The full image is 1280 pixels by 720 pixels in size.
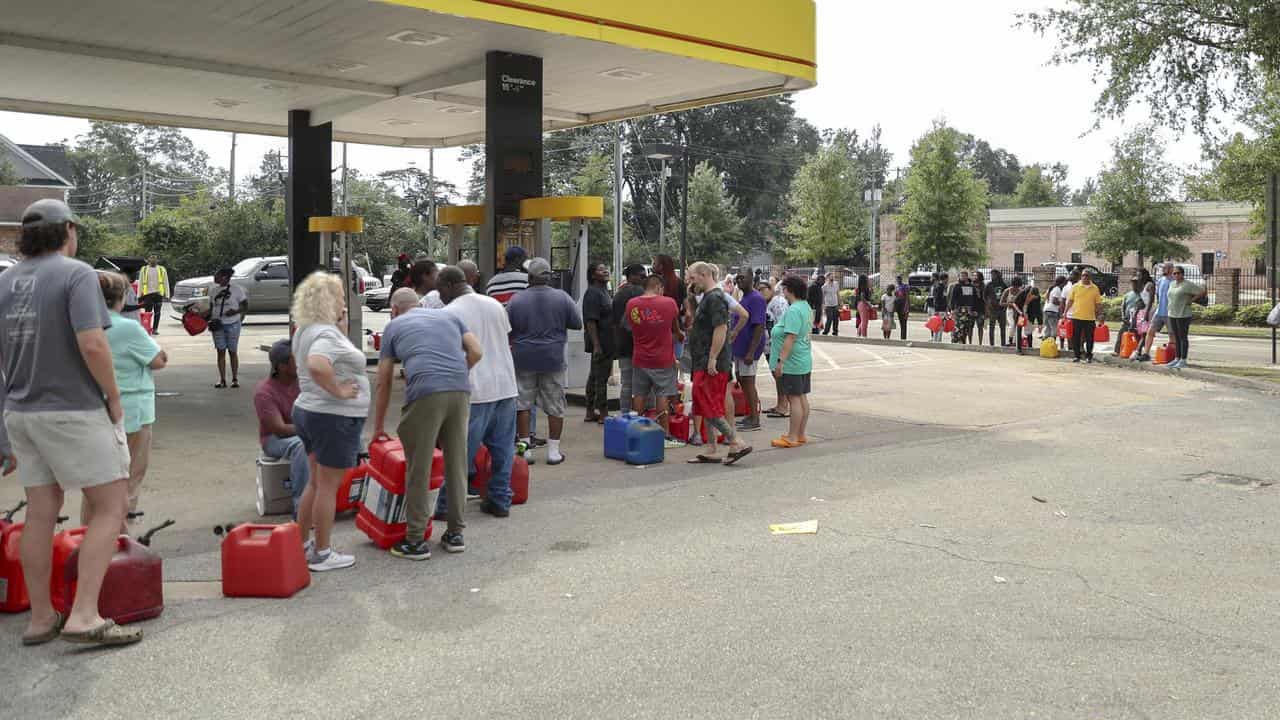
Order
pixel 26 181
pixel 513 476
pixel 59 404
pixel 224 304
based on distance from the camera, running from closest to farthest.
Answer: pixel 59 404 < pixel 513 476 < pixel 224 304 < pixel 26 181

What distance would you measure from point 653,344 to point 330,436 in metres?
4.84

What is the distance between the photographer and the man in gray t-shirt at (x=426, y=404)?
6430 millimetres

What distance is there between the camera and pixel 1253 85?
907 inches

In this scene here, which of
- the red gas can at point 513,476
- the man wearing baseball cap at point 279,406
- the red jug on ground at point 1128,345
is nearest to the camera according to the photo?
the man wearing baseball cap at point 279,406

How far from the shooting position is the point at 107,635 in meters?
4.88

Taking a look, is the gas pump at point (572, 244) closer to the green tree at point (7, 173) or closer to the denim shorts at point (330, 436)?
the denim shorts at point (330, 436)

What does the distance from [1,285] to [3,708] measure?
1891 millimetres

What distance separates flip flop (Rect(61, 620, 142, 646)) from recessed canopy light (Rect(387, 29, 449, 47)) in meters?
9.12

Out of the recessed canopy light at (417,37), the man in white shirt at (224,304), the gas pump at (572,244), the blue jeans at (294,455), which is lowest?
the blue jeans at (294,455)

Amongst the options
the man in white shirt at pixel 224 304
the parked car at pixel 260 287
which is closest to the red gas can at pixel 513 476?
the man in white shirt at pixel 224 304

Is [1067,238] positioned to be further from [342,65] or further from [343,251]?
[342,65]

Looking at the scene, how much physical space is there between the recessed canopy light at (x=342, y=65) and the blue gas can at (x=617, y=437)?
755 centimetres

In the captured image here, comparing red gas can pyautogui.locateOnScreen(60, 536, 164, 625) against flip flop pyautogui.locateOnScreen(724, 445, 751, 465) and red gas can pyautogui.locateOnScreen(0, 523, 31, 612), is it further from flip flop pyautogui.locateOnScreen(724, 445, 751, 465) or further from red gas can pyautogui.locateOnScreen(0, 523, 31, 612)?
flip flop pyautogui.locateOnScreen(724, 445, 751, 465)

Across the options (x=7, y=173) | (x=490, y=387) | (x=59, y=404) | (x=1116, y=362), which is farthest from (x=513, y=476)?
(x=7, y=173)
